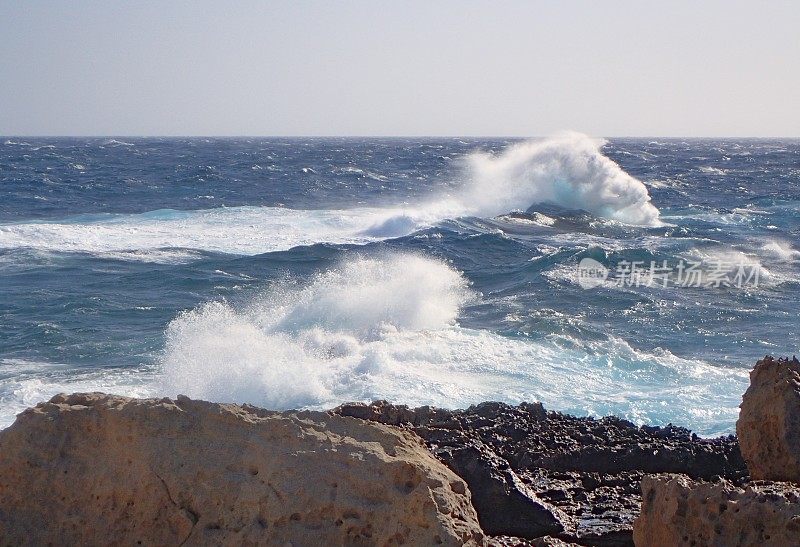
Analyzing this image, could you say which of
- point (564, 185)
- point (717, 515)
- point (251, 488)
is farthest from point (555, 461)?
point (564, 185)

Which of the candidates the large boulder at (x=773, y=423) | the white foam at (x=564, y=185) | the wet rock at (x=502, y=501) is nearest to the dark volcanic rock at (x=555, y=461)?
the wet rock at (x=502, y=501)

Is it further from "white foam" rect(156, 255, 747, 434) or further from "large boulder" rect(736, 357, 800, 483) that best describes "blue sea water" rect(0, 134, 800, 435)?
"large boulder" rect(736, 357, 800, 483)

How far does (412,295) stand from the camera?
14.4 metres

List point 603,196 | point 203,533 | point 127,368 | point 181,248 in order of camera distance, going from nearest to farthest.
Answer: point 203,533 < point 127,368 < point 181,248 < point 603,196

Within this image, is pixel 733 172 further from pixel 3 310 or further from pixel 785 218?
pixel 3 310

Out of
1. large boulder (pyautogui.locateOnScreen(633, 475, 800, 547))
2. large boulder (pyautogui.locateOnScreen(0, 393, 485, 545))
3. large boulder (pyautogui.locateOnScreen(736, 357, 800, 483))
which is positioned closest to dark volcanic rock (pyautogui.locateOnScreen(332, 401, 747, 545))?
large boulder (pyautogui.locateOnScreen(736, 357, 800, 483))

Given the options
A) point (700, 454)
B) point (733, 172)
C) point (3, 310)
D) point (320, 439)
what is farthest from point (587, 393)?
point (733, 172)

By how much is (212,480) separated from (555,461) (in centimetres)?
311

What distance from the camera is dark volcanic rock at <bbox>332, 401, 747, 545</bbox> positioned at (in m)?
4.82

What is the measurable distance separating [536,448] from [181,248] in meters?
16.6

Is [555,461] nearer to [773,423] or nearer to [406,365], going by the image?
[773,423]

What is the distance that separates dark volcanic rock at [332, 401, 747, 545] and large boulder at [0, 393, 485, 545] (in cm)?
132

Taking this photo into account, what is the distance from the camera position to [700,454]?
625 cm

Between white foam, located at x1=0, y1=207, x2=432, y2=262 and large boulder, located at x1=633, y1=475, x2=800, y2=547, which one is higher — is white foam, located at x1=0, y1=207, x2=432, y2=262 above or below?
below
